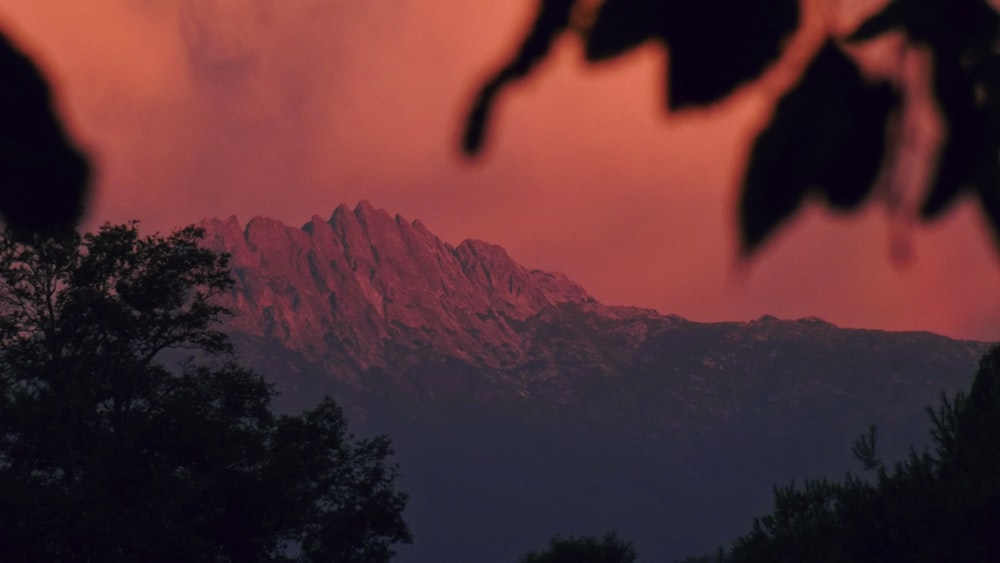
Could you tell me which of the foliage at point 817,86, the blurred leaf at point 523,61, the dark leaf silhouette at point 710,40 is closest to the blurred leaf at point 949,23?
the foliage at point 817,86

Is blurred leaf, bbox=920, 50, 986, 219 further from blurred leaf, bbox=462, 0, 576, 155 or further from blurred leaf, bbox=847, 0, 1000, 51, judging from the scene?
blurred leaf, bbox=462, 0, 576, 155

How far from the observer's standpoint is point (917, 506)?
4512 centimetres

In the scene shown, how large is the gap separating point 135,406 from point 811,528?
31.0 m

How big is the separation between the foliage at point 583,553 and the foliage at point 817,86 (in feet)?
254

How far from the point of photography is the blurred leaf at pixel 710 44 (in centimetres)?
152

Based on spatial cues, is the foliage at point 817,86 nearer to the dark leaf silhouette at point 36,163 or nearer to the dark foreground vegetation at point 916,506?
the dark leaf silhouette at point 36,163

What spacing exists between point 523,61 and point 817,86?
1.41 feet

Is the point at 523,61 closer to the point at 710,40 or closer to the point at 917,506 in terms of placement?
the point at 710,40

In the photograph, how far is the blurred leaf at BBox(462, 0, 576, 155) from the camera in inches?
62.8

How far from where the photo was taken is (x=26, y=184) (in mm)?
1487

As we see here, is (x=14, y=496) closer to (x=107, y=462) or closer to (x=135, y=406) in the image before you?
(x=107, y=462)

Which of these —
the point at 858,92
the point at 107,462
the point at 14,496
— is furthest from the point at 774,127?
the point at 107,462

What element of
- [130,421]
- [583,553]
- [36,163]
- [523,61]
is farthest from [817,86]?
[583,553]

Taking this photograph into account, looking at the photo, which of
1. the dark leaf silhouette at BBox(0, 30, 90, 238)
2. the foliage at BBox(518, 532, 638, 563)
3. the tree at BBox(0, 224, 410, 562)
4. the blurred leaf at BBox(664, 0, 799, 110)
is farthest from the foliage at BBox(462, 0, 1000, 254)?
the foliage at BBox(518, 532, 638, 563)
